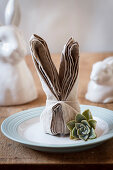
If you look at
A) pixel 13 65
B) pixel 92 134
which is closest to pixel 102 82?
pixel 13 65

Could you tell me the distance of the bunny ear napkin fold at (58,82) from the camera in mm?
602

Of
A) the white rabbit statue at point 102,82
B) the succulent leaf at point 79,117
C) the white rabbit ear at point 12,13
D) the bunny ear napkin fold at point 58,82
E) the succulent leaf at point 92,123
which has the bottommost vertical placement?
the white rabbit statue at point 102,82

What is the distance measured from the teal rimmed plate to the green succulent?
0.05 feet

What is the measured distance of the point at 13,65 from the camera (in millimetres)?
984

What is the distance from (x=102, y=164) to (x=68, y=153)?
0.07 m

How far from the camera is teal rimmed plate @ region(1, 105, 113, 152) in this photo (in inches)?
21.4

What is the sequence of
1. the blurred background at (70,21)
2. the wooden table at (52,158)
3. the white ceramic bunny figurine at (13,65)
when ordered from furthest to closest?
the blurred background at (70,21) < the white ceramic bunny figurine at (13,65) < the wooden table at (52,158)

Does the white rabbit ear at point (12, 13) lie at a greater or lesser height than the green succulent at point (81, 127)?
greater

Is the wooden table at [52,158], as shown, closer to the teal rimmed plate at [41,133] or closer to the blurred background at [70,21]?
the teal rimmed plate at [41,133]

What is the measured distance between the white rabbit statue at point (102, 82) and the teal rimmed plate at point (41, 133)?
8.3 inches

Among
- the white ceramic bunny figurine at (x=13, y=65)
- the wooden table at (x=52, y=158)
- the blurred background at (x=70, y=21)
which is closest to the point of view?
the wooden table at (x=52, y=158)

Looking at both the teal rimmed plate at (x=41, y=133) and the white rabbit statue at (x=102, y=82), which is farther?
the white rabbit statue at (x=102, y=82)

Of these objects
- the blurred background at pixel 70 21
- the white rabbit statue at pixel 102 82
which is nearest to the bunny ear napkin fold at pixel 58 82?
the white rabbit statue at pixel 102 82

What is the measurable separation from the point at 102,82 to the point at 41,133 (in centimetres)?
40
